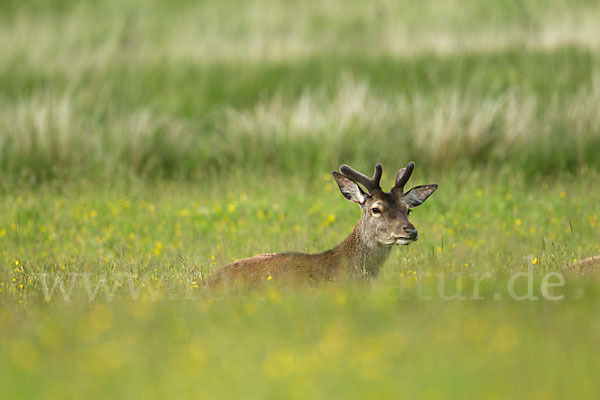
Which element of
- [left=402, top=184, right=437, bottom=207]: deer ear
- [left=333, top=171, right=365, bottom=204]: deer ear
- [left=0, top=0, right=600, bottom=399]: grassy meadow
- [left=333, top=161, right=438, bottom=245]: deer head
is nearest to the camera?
[left=0, top=0, right=600, bottom=399]: grassy meadow

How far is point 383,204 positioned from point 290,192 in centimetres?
559

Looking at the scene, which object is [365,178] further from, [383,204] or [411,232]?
[411,232]

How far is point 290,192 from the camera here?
48.0 feet

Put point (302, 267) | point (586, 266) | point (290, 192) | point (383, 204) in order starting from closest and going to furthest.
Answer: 1. point (302, 267)
2. point (586, 266)
3. point (383, 204)
4. point (290, 192)

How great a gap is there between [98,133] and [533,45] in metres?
11.4

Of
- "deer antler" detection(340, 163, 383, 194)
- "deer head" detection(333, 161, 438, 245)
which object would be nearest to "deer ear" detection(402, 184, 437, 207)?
"deer head" detection(333, 161, 438, 245)

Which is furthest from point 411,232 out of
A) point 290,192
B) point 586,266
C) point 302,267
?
point 290,192

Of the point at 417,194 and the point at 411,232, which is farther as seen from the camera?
the point at 417,194

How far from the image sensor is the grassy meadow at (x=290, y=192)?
5.75 m

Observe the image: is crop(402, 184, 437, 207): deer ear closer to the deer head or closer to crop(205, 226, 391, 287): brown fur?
the deer head

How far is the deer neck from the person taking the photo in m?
9.18

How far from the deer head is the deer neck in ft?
0.07

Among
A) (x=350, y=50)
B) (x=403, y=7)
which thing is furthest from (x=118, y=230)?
(x=403, y=7)

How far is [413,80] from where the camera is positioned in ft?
69.4
